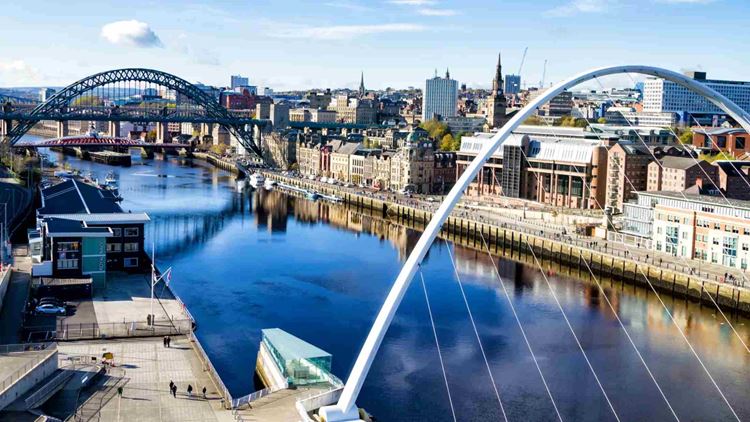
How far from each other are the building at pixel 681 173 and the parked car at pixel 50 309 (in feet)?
105

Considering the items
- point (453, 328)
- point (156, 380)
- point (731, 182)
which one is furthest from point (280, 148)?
point (156, 380)

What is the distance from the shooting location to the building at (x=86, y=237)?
27.8m

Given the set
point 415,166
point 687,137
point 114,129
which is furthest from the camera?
point 114,129

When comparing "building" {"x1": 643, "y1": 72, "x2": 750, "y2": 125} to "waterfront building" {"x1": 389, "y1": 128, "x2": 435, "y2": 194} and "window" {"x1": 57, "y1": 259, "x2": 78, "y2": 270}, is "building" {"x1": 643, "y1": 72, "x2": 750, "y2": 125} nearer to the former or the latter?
"waterfront building" {"x1": 389, "y1": 128, "x2": 435, "y2": 194}

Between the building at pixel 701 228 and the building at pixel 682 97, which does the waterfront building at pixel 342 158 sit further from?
the building at pixel 682 97

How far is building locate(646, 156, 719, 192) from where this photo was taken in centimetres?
4697

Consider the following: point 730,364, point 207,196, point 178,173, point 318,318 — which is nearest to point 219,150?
point 178,173

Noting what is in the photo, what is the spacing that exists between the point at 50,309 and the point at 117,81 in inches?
2549

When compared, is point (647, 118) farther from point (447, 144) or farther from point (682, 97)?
point (682, 97)

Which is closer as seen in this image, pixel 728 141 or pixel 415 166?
pixel 728 141

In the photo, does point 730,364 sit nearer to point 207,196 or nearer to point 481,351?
point 481,351

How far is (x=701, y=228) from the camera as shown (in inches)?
1399

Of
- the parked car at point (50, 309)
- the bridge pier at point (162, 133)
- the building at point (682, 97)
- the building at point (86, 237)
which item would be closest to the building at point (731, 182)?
the building at point (86, 237)

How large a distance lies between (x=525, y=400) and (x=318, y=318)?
909 centimetres
